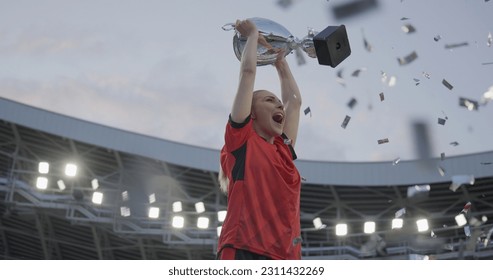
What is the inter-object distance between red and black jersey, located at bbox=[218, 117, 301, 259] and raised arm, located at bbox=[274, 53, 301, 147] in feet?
1.45

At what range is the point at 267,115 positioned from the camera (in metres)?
3.86

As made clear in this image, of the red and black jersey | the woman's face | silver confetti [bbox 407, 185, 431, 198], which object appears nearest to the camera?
the red and black jersey

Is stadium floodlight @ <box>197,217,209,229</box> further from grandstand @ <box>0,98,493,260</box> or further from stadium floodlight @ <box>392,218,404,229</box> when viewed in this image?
stadium floodlight @ <box>392,218,404,229</box>

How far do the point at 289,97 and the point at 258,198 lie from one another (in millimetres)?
983

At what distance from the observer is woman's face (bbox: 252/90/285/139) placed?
12.7 ft

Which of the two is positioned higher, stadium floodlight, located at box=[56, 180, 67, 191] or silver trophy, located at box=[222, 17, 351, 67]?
stadium floodlight, located at box=[56, 180, 67, 191]

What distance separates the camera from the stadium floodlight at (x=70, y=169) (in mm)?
19984

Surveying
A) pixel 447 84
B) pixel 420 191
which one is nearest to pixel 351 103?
pixel 447 84

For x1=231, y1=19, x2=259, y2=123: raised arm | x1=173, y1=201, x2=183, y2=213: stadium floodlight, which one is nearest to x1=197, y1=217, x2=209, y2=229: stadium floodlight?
x1=173, y1=201, x2=183, y2=213: stadium floodlight

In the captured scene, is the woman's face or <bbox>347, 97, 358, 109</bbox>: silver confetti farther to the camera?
<bbox>347, 97, 358, 109</bbox>: silver confetti

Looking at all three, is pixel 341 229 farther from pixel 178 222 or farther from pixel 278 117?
pixel 278 117

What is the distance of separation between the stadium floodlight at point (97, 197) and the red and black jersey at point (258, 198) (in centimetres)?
1655

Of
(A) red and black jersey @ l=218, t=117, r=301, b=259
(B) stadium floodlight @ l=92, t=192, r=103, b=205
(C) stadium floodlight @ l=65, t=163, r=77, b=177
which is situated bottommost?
(A) red and black jersey @ l=218, t=117, r=301, b=259
